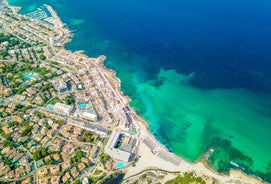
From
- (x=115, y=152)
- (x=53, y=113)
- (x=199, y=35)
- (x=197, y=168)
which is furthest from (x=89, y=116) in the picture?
(x=199, y=35)

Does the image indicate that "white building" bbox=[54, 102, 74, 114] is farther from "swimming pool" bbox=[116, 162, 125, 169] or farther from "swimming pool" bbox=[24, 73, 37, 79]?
"swimming pool" bbox=[116, 162, 125, 169]

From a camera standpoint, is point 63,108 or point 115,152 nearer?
point 115,152

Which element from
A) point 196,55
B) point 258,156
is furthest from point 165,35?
point 258,156

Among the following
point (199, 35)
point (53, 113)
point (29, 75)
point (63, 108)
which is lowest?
point (53, 113)

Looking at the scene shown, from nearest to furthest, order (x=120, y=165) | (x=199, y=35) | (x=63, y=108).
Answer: (x=120, y=165), (x=63, y=108), (x=199, y=35)

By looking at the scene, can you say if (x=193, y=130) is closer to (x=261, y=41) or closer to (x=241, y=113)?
(x=241, y=113)

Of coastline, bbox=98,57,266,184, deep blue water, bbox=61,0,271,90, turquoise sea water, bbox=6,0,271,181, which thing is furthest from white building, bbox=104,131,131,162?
deep blue water, bbox=61,0,271,90

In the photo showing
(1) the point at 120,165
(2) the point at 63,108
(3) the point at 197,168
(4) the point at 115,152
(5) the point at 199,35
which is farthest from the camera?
(5) the point at 199,35

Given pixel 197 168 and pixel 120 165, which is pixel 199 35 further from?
pixel 120 165
